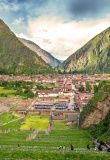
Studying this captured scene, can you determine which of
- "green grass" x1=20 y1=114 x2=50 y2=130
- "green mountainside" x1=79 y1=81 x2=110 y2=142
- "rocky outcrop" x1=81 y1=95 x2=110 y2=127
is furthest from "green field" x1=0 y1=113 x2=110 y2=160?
"rocky outcrop" x1=81 y1=95 x2=110 y2=127

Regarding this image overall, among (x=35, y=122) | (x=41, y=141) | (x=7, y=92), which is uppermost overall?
(x=7, y=92)

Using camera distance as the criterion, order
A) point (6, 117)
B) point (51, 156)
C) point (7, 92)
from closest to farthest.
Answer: point (51, 156), point (6, 117), point (7, 92)

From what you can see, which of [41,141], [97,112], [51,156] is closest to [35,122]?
[97,112]

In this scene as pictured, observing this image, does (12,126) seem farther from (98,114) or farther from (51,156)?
(51,156)

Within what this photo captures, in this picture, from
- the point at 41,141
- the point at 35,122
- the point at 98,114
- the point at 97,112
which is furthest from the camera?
the point at 35,122

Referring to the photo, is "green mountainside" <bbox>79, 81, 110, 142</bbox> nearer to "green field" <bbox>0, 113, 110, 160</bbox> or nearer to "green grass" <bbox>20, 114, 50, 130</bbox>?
"green field" <bbox>0, 113, 110, 160</bbox>

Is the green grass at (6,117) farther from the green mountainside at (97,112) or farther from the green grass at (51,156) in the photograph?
the green grass at (51,156)
